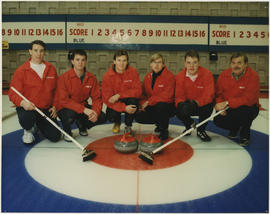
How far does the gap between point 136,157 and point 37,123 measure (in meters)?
1.27

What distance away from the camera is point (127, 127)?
308 centimetres

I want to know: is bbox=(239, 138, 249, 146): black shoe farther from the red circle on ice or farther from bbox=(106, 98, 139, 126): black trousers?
bbox=(106, 98, 139, 126): black trousers

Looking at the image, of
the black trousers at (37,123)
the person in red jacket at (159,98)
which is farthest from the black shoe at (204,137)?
the black trousers at (37,123)

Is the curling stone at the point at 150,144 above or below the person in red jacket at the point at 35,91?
below

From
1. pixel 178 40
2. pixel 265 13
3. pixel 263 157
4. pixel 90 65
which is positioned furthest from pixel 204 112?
pixel 265 13

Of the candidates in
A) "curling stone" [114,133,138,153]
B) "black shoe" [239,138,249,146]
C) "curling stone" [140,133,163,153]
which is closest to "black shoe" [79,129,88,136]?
"curling stone" [114,133,138,153]

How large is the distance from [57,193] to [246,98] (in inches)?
84.4

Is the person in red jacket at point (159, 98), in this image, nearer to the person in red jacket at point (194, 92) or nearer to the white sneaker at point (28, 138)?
the person in red jacket at point (194, 92)

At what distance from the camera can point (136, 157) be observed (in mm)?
2348

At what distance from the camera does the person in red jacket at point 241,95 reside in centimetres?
274

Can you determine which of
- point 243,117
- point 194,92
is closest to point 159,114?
point 194,92

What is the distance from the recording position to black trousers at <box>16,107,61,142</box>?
8.86 feet

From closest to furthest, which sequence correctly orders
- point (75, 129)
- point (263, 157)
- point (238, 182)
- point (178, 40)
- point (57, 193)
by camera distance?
point (57, 193)
point (238, 182)
point (263, 157)
point (75, 129)
point (178, 40)

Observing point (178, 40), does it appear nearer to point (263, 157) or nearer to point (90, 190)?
point (263, 157)
